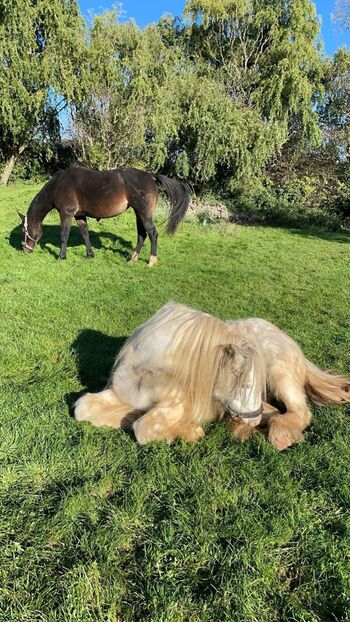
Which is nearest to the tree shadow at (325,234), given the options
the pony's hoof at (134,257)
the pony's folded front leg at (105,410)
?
the pony's hoof at (134,257)

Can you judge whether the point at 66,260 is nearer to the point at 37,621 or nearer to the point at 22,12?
the point at 37,621

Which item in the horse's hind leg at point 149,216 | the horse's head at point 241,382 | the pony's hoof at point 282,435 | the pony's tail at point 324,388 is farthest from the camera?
the horse's hind leg at point 149,216

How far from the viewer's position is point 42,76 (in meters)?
18.4

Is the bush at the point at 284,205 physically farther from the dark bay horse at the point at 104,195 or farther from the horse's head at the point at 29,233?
the horse's head at the point at 29,233

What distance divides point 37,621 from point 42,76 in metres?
20.6

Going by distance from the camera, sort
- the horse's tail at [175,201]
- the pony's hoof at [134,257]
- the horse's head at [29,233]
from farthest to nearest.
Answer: the pony's hoof at [134,257], the horse's head at [29,233], the horse's tail at [175,201]

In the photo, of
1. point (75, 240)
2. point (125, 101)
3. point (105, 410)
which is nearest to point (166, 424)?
point (105, 410)

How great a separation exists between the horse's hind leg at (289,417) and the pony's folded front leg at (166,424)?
0.56 metres

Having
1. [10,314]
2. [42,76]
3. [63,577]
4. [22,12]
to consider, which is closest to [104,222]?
[10,314]

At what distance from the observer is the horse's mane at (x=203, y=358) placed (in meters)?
3.01

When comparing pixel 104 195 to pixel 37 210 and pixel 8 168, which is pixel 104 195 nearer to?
pixel 37 210

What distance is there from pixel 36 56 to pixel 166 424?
20.0 metres

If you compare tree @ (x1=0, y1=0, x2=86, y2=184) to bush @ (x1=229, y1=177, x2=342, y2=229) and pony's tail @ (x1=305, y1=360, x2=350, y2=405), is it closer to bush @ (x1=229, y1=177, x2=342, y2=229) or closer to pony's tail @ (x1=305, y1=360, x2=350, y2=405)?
bush @ (x1=229, y1=177, x2=342, y2=229)

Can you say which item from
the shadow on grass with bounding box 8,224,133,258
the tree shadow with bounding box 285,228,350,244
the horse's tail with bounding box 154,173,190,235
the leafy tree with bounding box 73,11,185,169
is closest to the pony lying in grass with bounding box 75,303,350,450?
the horse's tail with bounding box 154,173,190,235
